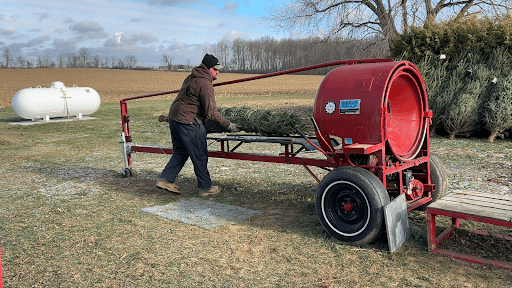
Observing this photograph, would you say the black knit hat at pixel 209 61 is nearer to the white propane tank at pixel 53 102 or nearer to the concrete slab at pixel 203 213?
the concrete slab at pixel 203 213

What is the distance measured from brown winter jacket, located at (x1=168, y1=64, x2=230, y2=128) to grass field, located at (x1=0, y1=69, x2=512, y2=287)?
49.3 inches

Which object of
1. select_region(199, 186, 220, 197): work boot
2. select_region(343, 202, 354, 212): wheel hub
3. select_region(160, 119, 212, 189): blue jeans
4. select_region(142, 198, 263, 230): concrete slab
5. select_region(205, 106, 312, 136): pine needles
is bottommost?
select_region(142, 198, 263, 230): concrete slab

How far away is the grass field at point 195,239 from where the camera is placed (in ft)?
12.0

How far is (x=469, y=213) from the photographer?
12.5 feet

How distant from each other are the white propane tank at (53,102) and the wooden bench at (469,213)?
693 inches

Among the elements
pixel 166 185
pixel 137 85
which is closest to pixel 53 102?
pixel 166 185

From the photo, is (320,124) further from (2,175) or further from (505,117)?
(505,117)

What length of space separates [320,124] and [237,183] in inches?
115

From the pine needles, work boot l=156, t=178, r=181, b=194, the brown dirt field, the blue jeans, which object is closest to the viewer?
the pine needles

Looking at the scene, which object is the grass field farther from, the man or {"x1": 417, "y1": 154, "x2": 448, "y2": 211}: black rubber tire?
the man

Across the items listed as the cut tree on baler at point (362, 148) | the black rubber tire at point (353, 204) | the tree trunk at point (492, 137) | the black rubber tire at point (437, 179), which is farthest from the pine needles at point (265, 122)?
the tree trunk at point (492, 137)

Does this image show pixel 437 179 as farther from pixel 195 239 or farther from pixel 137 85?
pixel 137 85

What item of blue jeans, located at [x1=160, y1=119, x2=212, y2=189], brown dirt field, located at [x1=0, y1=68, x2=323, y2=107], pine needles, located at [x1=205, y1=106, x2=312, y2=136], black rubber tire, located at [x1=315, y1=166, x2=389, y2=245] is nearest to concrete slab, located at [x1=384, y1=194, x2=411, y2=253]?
black rubber tire, located at [x1=315, y1=166, x2=389, y2=245]

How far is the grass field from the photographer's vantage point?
3654 millimetres
